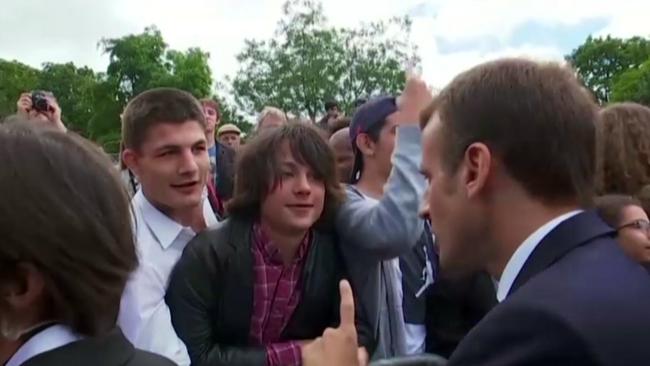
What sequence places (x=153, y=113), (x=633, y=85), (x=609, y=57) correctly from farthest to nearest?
(x=609, y=57) < (x=633, y=85) < (x=153, y=113)

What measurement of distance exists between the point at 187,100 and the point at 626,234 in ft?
5.63

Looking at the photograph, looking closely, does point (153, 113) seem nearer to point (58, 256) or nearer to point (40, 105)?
point (58, 256)

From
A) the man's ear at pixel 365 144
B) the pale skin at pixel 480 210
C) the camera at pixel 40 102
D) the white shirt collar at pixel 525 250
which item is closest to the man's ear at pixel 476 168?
the pale skin at pixel 480 210

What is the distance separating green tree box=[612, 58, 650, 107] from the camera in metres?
64.4

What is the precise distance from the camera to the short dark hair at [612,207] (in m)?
3.30

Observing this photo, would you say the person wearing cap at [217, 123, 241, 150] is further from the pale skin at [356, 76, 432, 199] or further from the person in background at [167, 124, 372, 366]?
the person in background at [167, 124, 372, 366]

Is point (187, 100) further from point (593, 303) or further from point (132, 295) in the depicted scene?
point (593, 303)

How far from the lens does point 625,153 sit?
3578 mm

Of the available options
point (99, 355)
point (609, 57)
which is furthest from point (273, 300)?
point (609, 57)

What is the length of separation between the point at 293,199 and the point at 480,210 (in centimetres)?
142

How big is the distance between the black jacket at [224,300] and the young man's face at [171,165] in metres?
0.22

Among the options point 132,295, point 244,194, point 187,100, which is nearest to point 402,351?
point 244,194

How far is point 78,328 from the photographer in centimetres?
161

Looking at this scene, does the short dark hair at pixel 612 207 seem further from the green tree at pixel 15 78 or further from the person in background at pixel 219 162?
the green tree at pixel 15 78
